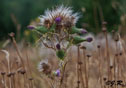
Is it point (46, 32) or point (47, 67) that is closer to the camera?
point (46, 32)

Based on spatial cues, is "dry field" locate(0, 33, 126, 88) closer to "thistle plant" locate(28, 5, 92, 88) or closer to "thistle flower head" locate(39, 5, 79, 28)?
"thistle plant" locate(28, 5, 92, 88)

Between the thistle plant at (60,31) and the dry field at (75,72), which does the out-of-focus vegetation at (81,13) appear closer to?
the thistle plant at (60,31)

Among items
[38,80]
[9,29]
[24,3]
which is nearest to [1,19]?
[9,29]

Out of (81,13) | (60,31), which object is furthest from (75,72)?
(81,13)

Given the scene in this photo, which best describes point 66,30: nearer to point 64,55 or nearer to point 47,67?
point 64,55

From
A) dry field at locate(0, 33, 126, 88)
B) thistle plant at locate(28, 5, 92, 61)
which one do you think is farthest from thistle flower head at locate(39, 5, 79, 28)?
dry field at locate(0, 33, 126, 88)

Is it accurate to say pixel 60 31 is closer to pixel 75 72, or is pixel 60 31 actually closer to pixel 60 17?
pixel 60 17

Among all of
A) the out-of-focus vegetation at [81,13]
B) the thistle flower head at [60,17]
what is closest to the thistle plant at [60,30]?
the thistle flower head at [60,17]
